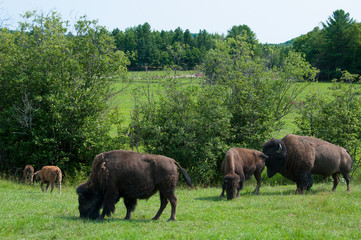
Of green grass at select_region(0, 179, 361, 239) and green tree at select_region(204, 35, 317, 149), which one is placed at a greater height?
green tree at select_region(204, 35, 317, 149)

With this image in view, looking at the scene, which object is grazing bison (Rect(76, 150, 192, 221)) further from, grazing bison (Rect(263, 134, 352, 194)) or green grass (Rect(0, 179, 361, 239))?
grazing bison (Rect(263, 134, 352, 194))

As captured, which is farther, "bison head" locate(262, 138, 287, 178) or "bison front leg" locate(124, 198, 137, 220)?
"bison head" locate(262, 138, 287, 178)

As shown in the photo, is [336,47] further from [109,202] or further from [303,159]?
[109,202]

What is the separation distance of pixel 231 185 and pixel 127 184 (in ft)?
16.2

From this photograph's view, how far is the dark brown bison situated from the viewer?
45.8 ft

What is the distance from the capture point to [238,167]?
1548 cm

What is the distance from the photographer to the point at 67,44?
2152 cm

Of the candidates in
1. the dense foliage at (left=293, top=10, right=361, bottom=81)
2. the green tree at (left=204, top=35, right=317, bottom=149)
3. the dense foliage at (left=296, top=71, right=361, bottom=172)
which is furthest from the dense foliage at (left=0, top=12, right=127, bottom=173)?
the dense foliage at (left=293, top=10, right=361, bottom=81)

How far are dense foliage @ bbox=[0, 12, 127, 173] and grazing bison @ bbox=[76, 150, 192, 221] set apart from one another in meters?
9.51

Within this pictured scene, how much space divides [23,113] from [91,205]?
39.3ft

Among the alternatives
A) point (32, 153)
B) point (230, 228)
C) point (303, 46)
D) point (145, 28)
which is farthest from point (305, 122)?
point (145, 28)

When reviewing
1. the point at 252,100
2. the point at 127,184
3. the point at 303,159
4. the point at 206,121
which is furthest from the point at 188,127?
the point at 127,184

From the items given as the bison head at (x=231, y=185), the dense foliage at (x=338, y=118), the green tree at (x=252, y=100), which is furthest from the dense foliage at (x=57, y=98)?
the dense foliage at (x=338, y=118)

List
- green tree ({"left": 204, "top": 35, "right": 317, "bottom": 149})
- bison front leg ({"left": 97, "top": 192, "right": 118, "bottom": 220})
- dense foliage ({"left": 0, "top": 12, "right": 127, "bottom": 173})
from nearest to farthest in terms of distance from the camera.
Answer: bison front leg ({"left": 97, "top": 192, "right": 118, "bottom": 220}) → dense foliage ({"left": 0, "top": 12, "right": 127, "bottom": 173}) → green tree ({"left": 204, "top": 35, "right": 317, "bottom": 149})
